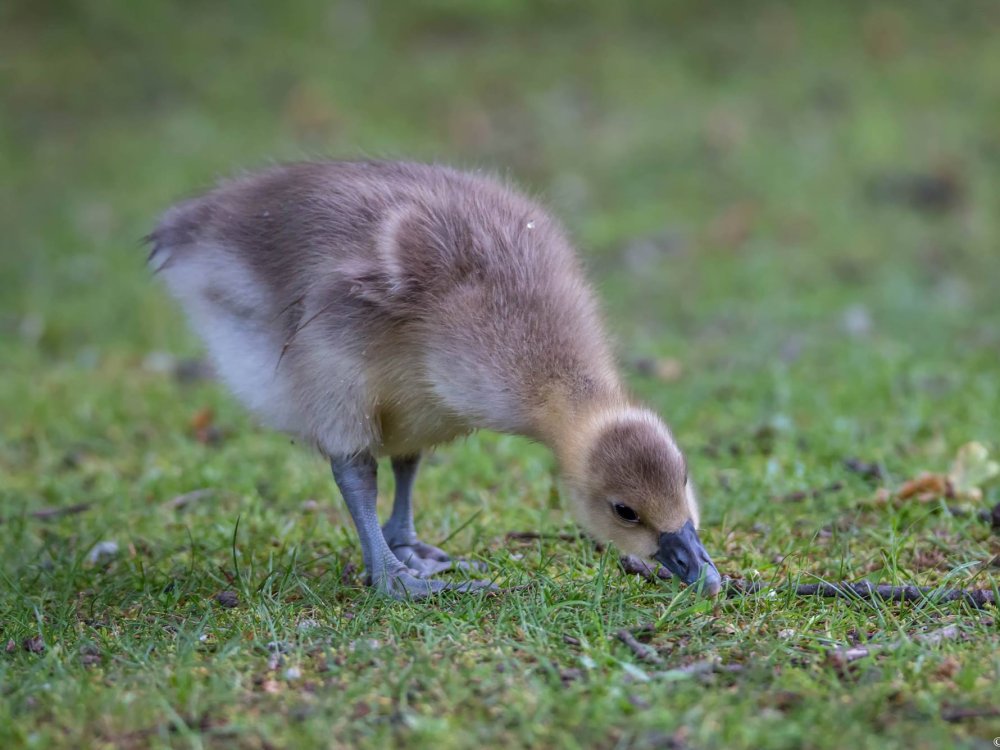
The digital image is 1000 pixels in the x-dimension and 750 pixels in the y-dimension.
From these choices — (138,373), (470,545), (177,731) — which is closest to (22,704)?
(177,731)

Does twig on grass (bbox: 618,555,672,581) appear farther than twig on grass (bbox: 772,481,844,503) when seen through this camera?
No

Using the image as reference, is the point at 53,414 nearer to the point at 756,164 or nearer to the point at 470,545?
the point at 470,545

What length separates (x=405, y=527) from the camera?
450cm

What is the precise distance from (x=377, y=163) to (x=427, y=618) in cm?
180

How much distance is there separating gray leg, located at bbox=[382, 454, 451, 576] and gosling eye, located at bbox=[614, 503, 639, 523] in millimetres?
789

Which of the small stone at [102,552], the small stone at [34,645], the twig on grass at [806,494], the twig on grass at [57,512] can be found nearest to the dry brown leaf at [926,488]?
the twig on grass at [806,494]

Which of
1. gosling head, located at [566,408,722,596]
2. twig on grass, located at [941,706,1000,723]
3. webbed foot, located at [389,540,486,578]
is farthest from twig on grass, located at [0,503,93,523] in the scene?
twig on grass, located at [941,706,1000,723]

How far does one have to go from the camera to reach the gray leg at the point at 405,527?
4.38 meters

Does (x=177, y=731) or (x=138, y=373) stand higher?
(x=177, y=731)

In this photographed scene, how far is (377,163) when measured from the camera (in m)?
4.57

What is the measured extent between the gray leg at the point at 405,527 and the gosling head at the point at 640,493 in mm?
742

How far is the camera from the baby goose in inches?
147

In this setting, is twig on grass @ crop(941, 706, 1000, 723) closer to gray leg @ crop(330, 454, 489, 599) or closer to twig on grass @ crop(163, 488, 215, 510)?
gray leg @ crop(330, 454, 489, 599)

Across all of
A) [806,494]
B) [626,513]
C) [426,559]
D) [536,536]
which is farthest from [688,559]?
[806,494]
